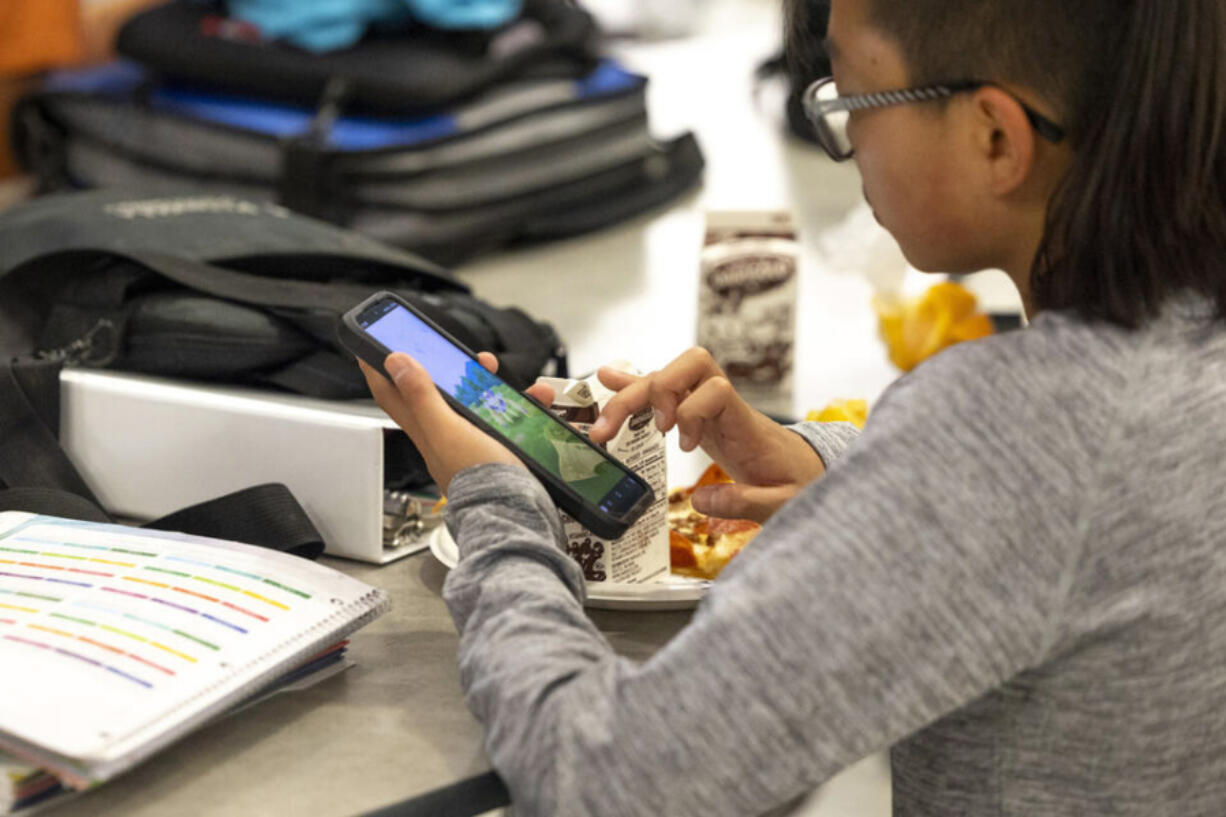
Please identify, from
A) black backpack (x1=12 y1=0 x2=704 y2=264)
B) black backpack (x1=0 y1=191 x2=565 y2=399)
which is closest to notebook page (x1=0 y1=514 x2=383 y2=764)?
black backpack (x1=0 y1=191 x2=565 y2=399)

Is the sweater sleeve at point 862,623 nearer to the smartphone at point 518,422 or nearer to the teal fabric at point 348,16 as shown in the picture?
Result: the smartphone at point 518,422

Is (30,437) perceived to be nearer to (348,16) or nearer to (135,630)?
(135,630)

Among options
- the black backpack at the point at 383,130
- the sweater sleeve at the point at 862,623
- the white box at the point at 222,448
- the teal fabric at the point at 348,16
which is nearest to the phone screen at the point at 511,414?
the white box at the point at 222,448

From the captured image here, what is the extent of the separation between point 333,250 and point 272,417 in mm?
330

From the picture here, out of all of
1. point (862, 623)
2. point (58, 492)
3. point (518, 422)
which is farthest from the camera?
point (58, 492)

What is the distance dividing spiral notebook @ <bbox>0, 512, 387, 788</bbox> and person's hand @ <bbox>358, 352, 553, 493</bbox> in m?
0.09

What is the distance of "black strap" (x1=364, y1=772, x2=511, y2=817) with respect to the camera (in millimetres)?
705

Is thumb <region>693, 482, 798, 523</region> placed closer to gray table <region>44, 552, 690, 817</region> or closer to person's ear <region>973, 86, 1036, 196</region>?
gray table <region>44, 552, 690, 817</region>

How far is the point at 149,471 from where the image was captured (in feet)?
3.46

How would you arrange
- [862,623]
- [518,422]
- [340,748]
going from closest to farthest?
[862,623]
[340,748]
[518,422]

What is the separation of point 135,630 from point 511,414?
24cm

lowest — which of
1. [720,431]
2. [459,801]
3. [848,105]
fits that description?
[459,801]

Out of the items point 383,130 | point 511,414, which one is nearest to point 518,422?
point 511,414

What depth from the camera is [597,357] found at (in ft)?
4.89
